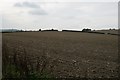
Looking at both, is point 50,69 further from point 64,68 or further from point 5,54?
point 5,54

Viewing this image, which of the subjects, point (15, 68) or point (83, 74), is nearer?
point (15, 68)

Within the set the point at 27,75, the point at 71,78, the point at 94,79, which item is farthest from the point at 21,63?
the point at 94,79

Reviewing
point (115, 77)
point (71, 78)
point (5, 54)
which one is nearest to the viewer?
point (71, 78)

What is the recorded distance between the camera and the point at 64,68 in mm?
15539

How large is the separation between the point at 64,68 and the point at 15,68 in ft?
11.6

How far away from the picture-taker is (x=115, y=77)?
13.9 m

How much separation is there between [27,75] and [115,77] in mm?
4849

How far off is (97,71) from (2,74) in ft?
18.9

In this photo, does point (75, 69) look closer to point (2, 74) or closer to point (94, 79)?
point (94, 79)

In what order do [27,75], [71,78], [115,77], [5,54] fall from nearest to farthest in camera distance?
[27,75], [71,78], [115,77], [5,54]

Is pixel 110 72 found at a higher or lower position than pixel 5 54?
lower

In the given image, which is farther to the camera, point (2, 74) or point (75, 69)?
point (75, 69)

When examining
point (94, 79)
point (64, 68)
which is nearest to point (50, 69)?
point (64, 68)

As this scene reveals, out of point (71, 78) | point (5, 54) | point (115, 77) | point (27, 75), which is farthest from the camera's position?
point (5, 54)
